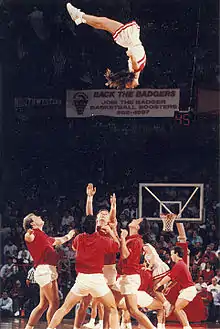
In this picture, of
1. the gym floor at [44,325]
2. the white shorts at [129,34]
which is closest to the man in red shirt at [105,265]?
the gym floor at [44,325]

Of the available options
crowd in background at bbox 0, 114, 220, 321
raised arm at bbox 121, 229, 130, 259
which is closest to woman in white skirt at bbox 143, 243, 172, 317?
raised arm at bbox 121, 229, 130, 259

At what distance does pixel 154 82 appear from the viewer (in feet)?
42.7

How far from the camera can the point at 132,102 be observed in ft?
42.1

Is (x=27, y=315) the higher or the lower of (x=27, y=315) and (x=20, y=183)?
the lower

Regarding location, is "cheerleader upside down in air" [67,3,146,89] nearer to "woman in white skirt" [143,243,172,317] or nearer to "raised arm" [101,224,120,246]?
"woman in white skirt" [143,243,172,317]

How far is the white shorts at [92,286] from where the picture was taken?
958 centimetres

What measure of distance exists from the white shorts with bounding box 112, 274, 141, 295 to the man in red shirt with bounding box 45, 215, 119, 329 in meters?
0.38

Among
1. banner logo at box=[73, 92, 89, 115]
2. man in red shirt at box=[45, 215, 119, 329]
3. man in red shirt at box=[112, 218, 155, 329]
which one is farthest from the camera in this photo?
banner logo at box=[73, 92, 89, 115]

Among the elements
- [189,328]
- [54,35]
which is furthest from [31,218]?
[54,35]

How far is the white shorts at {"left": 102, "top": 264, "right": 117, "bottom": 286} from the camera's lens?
10.2m

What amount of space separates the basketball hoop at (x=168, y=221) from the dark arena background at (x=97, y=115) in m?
0.35

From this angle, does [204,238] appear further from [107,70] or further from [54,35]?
[54,35]

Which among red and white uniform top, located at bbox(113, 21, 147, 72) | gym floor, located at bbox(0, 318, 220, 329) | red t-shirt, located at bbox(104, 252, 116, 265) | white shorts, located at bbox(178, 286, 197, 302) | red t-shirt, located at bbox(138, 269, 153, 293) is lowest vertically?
gym floor, located at bbox(0, 318, 220, 329)

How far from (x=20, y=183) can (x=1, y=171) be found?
0.32 m
